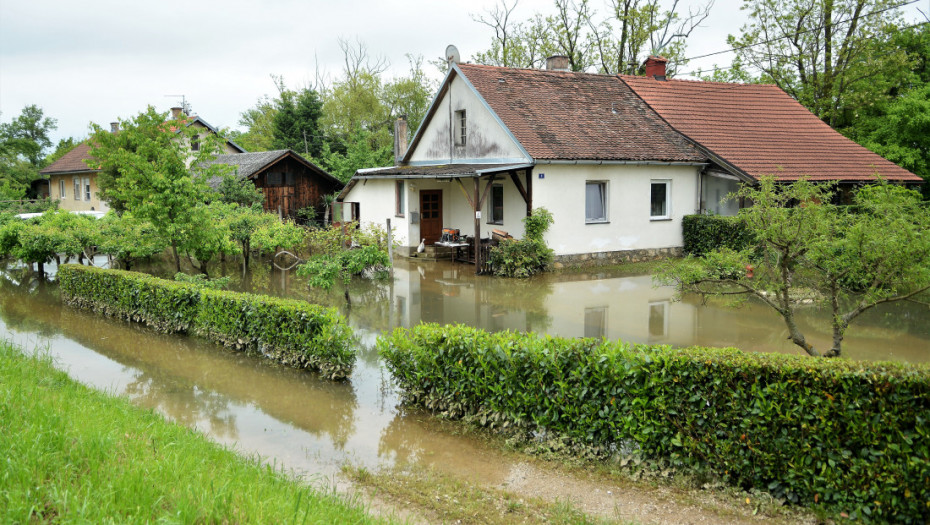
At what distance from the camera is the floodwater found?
24.3 feet

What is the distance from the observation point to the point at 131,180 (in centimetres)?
1465

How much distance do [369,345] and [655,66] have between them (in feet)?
62.9

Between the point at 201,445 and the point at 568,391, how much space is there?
11.7 ft

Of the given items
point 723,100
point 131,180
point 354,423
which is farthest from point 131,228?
point 723,100

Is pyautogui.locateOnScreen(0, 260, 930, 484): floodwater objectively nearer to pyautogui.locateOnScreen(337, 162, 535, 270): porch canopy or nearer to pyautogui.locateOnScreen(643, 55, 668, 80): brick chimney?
pyautogui.locateOnScreen(337, 162, 535, 270): porch canopy

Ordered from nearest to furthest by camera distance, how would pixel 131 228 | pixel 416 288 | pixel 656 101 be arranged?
pixel 416 288
pixel 131 228
pixel 656 101

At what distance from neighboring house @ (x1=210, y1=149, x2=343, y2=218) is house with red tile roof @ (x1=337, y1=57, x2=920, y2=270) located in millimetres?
6940

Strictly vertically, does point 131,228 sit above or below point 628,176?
below

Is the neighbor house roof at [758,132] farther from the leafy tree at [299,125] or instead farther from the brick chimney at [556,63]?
the leafy tree at [299,125]

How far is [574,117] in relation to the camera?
2148 centimetres

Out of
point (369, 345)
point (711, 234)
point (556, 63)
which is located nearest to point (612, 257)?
point (711, 234)

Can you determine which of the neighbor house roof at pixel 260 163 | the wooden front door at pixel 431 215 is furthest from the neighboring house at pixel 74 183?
the wooden front door at pixel 431 215

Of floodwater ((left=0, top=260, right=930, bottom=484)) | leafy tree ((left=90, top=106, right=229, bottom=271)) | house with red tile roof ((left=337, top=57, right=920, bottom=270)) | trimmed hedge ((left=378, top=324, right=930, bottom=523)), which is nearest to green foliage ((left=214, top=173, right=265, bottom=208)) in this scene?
house with red tile roof ((left=337, top=57, right=920, bottom=270))

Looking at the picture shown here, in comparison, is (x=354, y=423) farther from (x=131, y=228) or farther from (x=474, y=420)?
(x=131, y=228)
